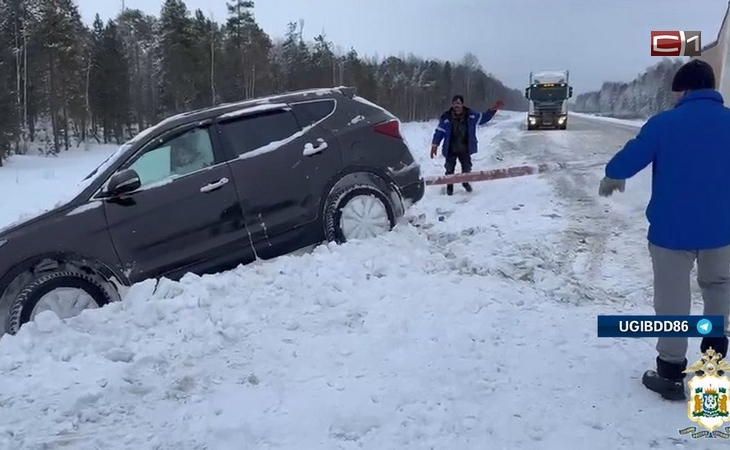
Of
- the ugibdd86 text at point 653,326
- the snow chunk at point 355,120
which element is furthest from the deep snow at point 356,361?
the snow chunk at point 355,120

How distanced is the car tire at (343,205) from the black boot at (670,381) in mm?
3329

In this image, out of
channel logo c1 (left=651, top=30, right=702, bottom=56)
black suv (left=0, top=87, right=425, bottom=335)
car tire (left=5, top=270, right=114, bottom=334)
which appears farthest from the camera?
channel logo c1 (left=651, top=30, right=702, bottom=56)

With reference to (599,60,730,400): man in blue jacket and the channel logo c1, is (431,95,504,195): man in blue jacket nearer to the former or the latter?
the channel logo c1

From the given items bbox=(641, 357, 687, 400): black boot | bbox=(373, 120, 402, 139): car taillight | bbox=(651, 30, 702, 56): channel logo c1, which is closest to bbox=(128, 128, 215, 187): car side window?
bbox=(373, 120, 402, 139): car taillight

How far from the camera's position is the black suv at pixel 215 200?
5.02m

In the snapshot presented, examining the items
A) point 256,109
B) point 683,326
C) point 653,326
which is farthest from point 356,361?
point 256,109

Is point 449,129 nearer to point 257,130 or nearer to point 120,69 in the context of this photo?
point 257,130

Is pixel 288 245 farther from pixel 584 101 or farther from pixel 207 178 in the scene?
pixel 584 101

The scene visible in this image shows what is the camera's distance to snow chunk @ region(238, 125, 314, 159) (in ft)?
19.1

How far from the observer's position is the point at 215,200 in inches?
219

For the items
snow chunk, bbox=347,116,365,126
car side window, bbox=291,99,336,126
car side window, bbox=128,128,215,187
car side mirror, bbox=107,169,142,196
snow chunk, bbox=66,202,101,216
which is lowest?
snow chunk, bbox=66,202,101,216

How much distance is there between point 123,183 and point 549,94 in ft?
108

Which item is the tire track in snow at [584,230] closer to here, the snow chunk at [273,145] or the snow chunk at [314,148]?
the snow chunk at [314,148]

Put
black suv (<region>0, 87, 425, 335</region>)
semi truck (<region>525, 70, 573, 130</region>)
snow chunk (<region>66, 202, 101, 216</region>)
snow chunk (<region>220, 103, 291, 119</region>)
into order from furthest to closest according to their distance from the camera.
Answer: semi truck (<region>525, 70, 573, 130</region>)
snow chunk (<region>220, 103, 291, 119</region>)
snow chunk (<region>66, 202, 101, 216</region>)
black suv (<region>0, 87, 425, 335</region>)
